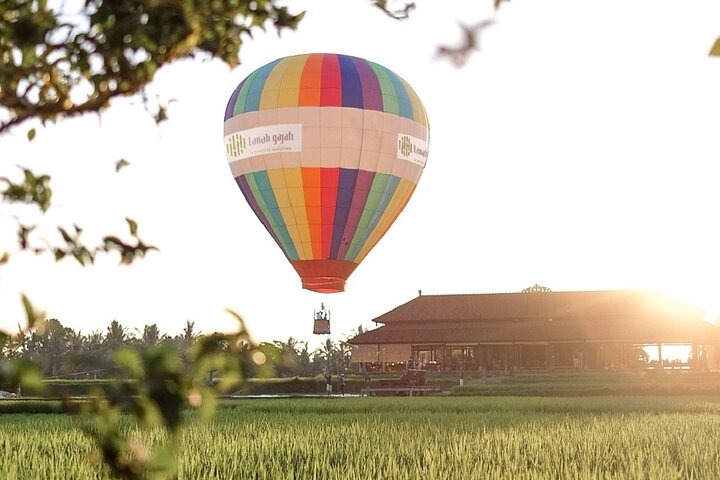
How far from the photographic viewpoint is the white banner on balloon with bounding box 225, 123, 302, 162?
34438 mm

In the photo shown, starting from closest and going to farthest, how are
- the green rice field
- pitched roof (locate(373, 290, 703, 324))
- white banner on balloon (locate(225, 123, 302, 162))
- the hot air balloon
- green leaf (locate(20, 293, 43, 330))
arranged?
green leaf (locate(20, 293, 43, 330))
the green rice field
the hot air balloon
white banner on balloon (locate(225, 123, 302, 162))
pitched roof (locate(373, 290, 703, 324))

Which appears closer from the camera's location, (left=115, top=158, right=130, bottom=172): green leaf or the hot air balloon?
(left=115, top=158, right=130, bottom=172): green leaf

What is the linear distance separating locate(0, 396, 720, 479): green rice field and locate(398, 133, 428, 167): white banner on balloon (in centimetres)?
1748

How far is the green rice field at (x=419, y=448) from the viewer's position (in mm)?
9430

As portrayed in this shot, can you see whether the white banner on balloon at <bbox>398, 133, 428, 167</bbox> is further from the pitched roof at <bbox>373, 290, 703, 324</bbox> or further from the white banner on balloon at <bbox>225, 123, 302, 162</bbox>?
the pitched roof at <bbox>373, 290, 703, 324</bbox>

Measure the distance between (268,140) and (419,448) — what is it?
2393cm

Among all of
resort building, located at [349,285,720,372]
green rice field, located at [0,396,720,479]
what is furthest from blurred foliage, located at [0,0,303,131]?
resort building, located at [349,285,720,372]

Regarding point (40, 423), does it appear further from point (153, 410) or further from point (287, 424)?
point (153, 410)

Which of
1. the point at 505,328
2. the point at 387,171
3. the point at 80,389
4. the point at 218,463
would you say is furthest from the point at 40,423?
the point at 505,328

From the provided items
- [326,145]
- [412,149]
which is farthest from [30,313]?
[412,149]

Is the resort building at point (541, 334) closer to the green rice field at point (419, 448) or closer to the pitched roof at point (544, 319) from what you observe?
the pitched roof at point (544, 319)

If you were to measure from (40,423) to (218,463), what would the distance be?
29.3ft

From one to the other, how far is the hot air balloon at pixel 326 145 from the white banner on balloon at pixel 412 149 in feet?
0.12

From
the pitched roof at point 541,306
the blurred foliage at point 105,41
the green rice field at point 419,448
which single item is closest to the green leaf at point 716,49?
the blurred foliage at point 105,41
